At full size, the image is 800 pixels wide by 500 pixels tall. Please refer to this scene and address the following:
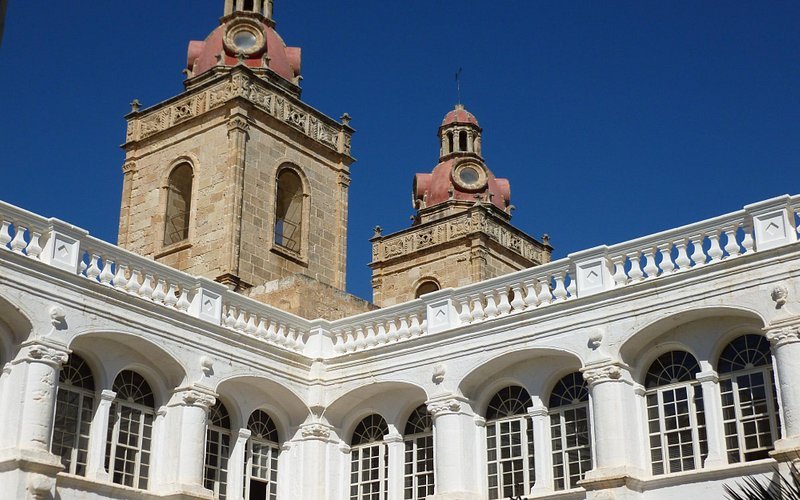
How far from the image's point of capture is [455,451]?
18.0 m

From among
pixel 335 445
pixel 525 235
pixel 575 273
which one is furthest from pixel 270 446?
pixel 525 235

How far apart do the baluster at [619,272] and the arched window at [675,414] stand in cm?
131

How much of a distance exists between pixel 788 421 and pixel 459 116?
29.5m

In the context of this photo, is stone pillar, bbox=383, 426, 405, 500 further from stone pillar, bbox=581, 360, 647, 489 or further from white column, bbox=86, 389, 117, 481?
white column, bbox=86, 389, 117, 481

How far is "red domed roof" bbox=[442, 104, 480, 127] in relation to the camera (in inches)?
1690

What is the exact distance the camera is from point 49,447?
50.9ft

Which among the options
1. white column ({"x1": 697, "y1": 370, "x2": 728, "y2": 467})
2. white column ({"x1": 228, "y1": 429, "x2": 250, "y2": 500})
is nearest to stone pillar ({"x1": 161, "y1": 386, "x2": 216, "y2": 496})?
white column ({"x1": 228, "y1": 429, "x2": 250, "y2": 500})

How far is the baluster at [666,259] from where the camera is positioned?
16.6 m

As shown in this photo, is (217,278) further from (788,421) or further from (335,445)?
(788,421)

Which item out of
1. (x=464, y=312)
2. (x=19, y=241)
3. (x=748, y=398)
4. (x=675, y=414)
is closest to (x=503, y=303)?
(x=464, y=312)

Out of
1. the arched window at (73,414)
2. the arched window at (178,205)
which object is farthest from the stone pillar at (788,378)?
the arched window at (178,205)

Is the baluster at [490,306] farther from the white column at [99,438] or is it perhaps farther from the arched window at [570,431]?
the white column at [99,438]

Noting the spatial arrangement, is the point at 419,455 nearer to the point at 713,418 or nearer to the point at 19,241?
the point at 713,418

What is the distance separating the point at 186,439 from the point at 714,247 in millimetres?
8648
